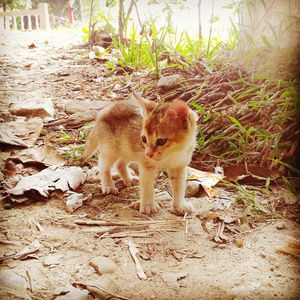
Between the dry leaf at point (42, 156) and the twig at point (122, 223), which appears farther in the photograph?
the dry leaf at point (42, 156)

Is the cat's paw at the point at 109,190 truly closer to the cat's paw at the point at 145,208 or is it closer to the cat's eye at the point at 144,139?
the cat's paw at the point at 145,208

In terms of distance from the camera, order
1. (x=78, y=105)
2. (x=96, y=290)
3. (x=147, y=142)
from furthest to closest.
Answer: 1. (x=78, y=105)
2. (x=147, y=142)
3. (x=96, y=290)

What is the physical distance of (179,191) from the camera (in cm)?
122

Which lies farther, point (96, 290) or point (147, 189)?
point (147, 189)

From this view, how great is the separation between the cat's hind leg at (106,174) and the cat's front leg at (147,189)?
159 mm

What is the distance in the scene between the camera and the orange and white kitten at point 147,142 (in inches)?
43.6

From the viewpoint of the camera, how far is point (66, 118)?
5.34 ft

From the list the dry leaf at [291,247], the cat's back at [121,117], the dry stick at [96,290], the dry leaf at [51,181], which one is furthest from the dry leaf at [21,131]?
the dry leaf at [291,247]

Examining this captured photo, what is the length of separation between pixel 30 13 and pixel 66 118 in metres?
0.85

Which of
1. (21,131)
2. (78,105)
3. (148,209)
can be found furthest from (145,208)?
(78,105)

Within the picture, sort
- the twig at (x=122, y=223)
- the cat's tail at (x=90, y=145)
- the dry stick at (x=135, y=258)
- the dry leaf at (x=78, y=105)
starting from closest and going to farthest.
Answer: the dry stick at (x=135, y=258), the twig at (x=122, y=223), the cat's tail at (x=90, y=145), the dry leaf at (x=78, y=105)

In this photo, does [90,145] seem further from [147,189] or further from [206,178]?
[206,178]

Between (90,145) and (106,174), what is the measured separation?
15 centimetres

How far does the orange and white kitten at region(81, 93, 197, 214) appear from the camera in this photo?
1108mm
